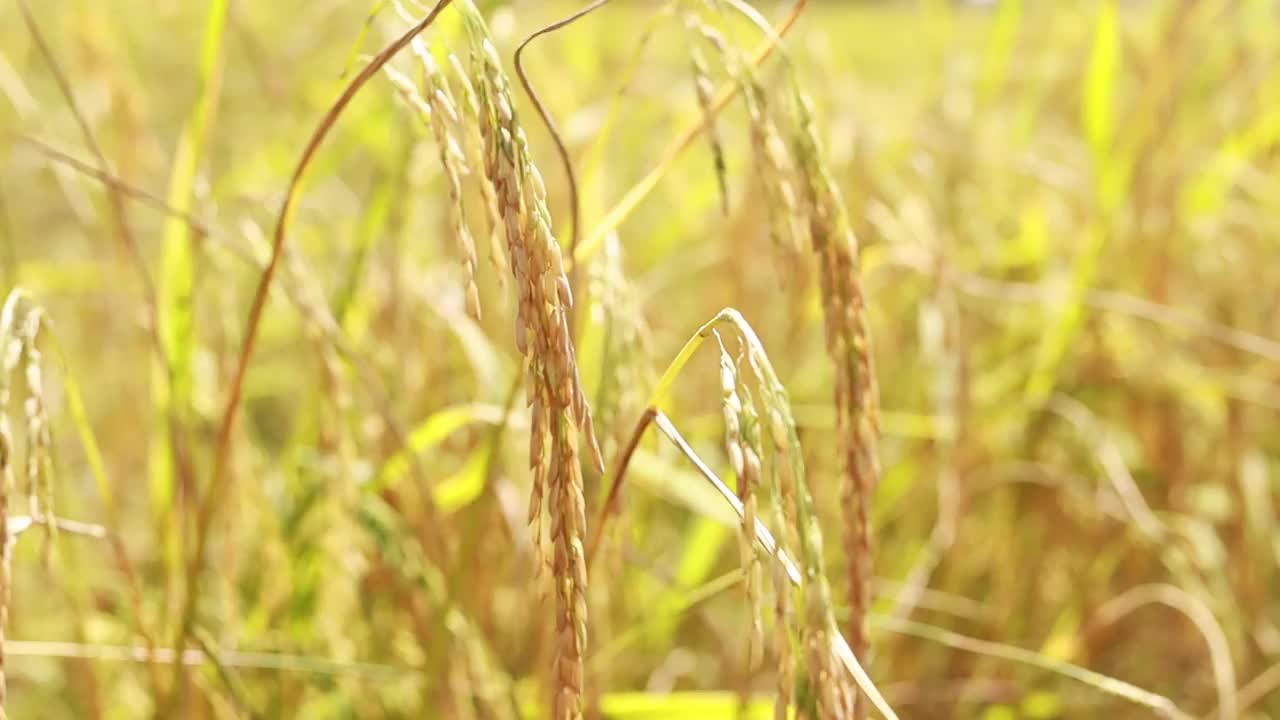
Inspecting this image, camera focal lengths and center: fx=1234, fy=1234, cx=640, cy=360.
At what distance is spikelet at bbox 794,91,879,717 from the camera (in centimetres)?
60

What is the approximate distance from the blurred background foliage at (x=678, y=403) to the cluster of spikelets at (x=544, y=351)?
9.4 inches

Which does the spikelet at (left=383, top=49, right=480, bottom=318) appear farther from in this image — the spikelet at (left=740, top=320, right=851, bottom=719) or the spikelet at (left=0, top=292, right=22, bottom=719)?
the spikelet at (left=0, top=292, right=22, bottom=719)

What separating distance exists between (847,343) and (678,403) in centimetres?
120

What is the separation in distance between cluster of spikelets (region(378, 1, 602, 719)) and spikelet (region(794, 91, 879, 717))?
0.16 m

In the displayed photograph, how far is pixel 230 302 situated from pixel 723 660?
0.65m

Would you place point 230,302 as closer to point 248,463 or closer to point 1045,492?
point 248,463

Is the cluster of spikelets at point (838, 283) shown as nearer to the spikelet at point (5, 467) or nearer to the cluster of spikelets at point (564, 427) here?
the cluster of spikelets at point (564, 427)

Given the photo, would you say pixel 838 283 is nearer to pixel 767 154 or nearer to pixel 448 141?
pixel 767 154

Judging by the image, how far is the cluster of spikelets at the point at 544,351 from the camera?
452 millimetres

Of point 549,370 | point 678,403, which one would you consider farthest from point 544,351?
point 678,403

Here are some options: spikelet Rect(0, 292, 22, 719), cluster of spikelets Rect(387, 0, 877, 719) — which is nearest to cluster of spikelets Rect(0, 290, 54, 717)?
spikelet Rect(0, 292, 22, 719)

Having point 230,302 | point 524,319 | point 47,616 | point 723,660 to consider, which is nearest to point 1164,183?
point 723,660

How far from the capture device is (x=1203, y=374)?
56.2 inches

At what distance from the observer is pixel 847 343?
→ 60 centimetres
